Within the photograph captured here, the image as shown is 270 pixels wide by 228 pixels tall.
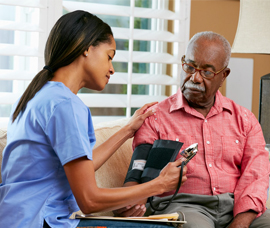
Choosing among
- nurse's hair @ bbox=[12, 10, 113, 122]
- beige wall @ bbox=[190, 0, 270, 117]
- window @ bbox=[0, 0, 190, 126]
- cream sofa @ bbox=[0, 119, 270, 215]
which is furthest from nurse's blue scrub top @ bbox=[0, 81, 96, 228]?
beige wall @ bbox=[190, 0, 270, 117]

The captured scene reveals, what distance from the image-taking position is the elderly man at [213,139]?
1.66 metres

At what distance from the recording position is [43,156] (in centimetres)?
120

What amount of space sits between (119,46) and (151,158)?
1.26 metres

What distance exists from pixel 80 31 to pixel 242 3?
1.15 metres

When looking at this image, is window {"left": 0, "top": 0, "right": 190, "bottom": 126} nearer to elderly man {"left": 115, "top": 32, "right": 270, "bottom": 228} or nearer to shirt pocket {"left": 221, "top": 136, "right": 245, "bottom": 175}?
elderly man {"left": 115, "top": 32, "right": 270, "bottom": 228}

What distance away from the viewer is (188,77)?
1780 mm

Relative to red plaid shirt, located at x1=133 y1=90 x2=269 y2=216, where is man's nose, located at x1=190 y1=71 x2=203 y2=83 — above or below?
above

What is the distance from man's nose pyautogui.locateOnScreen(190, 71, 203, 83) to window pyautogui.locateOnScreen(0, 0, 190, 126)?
785 millimetres

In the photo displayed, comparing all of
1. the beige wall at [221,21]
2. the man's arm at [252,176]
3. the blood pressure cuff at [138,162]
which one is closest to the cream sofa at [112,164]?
the blood pressure cuff at [138,162]

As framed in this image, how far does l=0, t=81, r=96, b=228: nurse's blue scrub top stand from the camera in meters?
1.16

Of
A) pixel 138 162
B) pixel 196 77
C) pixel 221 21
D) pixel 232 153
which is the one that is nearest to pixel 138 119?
pixel 138 162

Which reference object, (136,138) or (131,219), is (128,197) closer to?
(131,219)

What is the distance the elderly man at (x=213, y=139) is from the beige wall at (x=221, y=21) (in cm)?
98

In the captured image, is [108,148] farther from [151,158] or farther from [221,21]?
[221,21]
